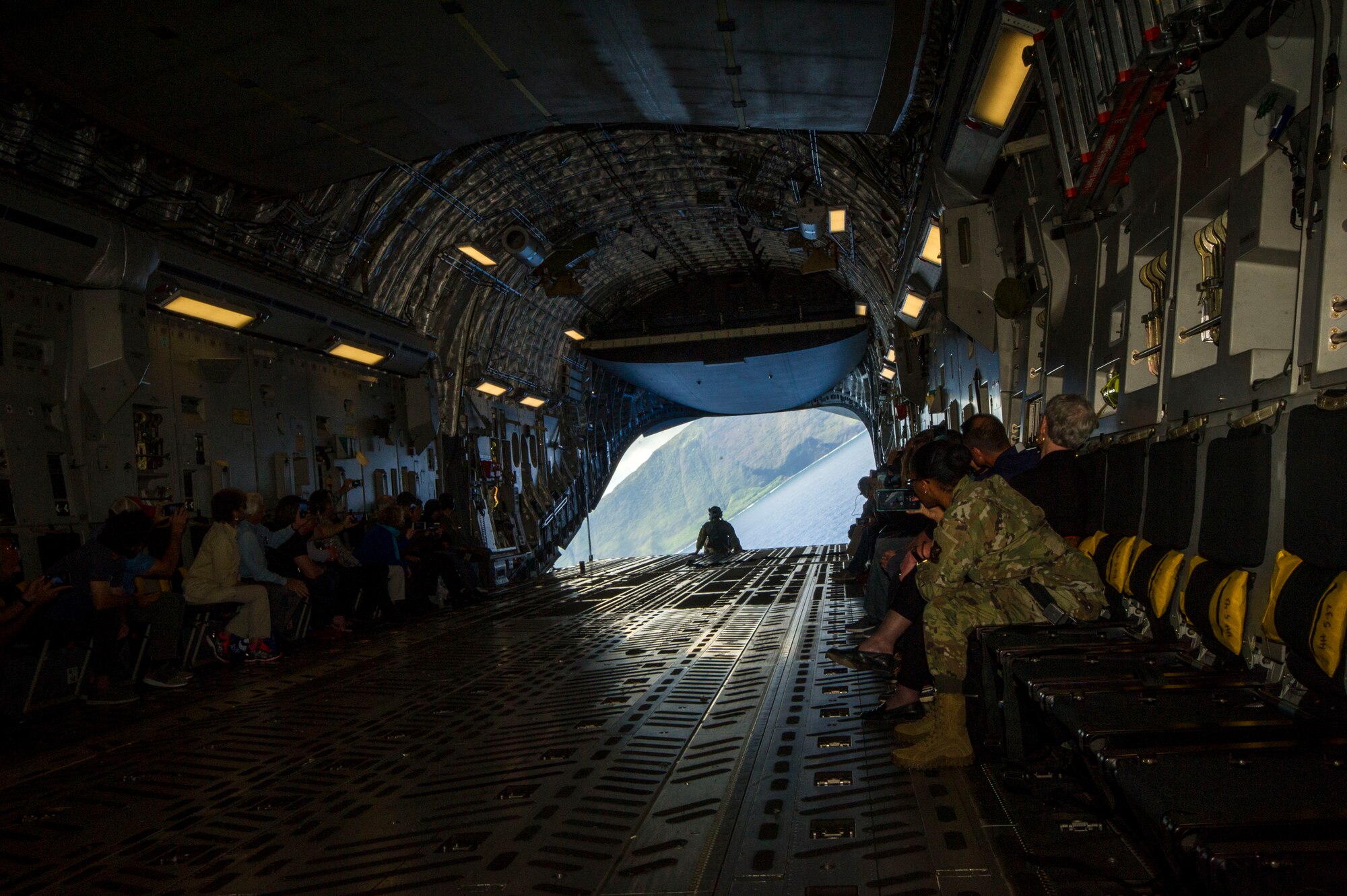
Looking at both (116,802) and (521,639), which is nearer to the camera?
(116,802)

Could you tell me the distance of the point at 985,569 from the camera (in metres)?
3.98

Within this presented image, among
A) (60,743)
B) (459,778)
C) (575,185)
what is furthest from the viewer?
(575,185)

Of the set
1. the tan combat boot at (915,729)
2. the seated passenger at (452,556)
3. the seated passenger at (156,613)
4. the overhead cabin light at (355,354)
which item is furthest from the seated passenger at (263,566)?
the tan combat boot at (915,729)

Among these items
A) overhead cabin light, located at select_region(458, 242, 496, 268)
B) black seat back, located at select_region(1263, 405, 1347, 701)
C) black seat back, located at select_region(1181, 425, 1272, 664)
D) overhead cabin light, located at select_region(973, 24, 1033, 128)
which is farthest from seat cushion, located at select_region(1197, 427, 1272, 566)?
overhead cabin light, located at select_region(458, 242, 496, 268)

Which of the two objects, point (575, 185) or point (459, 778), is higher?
point (575, 185)

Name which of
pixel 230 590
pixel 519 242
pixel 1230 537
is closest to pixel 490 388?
pixel 519 242

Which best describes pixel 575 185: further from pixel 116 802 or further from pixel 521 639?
pixel 116 802

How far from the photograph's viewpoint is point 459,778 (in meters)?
4.11

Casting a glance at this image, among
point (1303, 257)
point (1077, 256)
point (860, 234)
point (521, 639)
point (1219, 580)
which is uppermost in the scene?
point (860, 234)

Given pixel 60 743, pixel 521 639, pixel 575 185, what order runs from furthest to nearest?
pixel 575 185
pixel 521 639
pixel 60 743

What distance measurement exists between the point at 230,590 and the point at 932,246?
7301 millimetres

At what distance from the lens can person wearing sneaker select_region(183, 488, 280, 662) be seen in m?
7.87

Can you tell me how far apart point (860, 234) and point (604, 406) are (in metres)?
12.4

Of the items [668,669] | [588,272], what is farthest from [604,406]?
[668,669]
